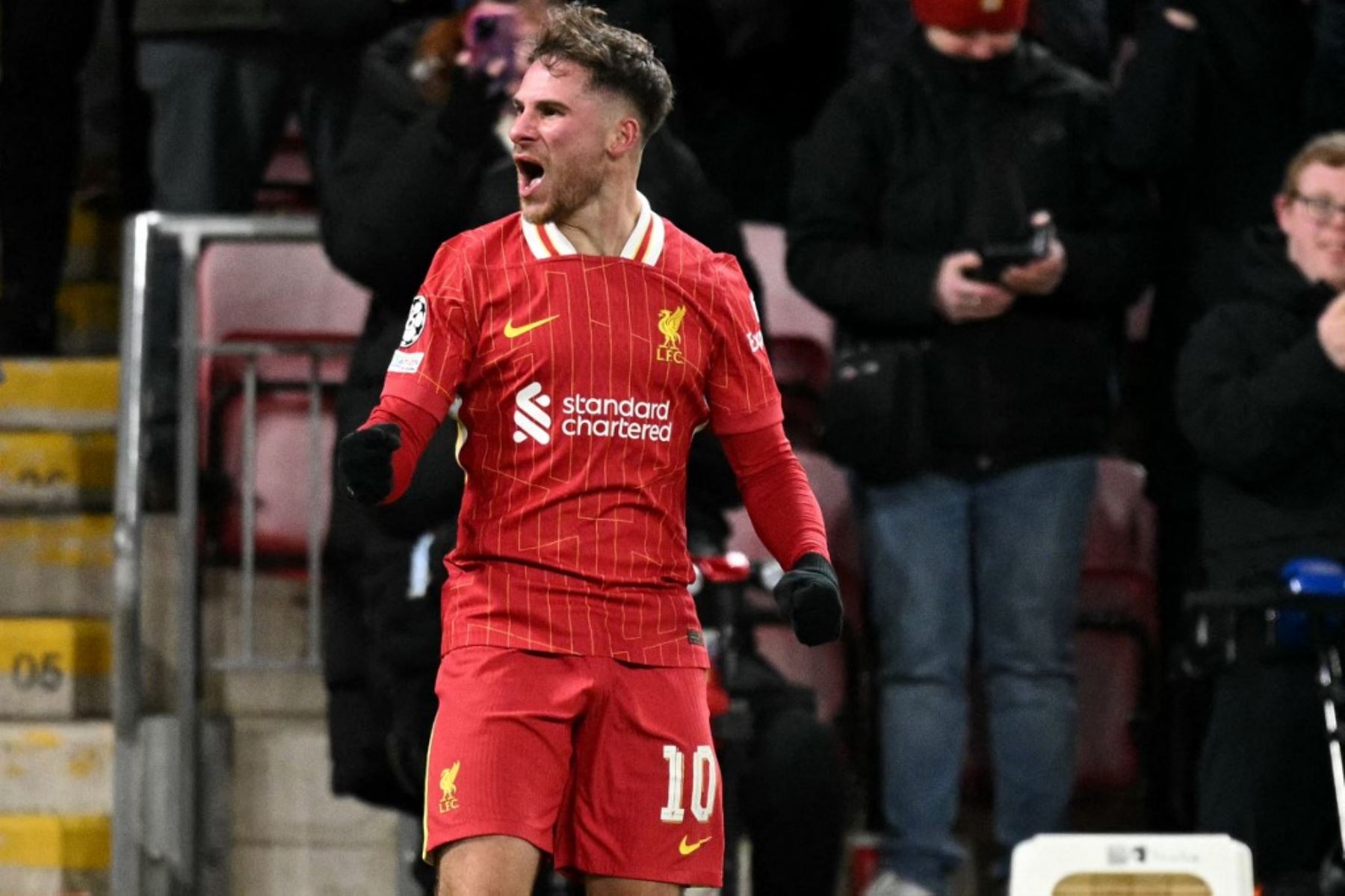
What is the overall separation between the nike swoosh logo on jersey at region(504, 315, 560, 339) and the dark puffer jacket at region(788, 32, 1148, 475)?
2.21 metres

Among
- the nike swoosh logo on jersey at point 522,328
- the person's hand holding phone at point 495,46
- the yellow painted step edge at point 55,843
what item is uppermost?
the person's hand holding phone at point 495,46

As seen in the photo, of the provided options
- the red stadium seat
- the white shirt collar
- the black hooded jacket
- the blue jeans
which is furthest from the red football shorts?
the red stadium seat

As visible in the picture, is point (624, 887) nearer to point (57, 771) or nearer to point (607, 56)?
point (607, 56)

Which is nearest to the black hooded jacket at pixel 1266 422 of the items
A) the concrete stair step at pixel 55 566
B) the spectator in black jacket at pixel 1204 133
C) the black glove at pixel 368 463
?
the spectator in black jacket at pixel 1204 133

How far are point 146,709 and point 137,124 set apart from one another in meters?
2.07

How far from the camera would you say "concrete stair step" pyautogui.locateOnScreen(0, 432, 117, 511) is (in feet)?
22.8

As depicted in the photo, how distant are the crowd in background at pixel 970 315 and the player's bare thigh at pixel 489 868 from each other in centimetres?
127

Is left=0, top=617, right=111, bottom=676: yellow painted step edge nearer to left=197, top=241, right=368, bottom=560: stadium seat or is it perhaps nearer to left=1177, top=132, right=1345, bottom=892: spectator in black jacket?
left=197, top=241, right=368, bottom=560: stadium seat

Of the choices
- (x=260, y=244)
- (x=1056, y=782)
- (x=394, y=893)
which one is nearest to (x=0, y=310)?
(x=260, y=244)

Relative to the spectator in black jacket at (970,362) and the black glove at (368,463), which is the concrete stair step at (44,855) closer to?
the spectator in black jacket at (970,362)

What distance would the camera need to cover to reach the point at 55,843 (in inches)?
251

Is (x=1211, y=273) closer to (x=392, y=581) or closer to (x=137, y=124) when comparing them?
(x=392, y=581)

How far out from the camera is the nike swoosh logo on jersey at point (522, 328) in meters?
3.94

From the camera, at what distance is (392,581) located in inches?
210
